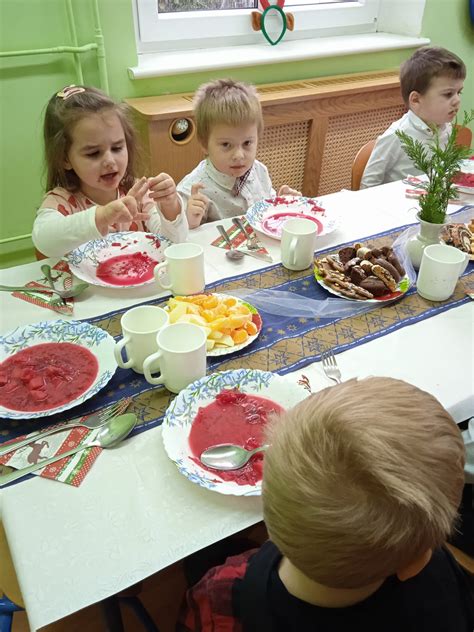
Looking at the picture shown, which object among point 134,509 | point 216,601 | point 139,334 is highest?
point 139,334

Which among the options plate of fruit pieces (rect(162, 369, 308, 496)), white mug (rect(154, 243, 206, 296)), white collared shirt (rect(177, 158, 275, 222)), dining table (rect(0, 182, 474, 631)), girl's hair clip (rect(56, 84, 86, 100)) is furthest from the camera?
white collared shirt (rect(177, 158, 275, 222))

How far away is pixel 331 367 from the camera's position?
3.15 feet

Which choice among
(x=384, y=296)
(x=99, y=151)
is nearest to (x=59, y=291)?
(x=99, y=151)

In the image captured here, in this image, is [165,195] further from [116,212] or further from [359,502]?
[359,502]

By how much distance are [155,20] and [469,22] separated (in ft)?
6.56

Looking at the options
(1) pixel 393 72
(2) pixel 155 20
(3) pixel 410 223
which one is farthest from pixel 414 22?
(3) pixel 410 223

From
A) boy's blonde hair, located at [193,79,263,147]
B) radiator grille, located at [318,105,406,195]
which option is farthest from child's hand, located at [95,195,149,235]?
radiator grille, located at [318,105,406,195]

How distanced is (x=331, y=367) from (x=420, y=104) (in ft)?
5.56

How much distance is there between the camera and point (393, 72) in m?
2.89

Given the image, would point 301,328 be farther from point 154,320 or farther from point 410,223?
point 410,223

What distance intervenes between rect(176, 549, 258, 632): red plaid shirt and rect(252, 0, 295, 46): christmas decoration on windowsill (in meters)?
2.67

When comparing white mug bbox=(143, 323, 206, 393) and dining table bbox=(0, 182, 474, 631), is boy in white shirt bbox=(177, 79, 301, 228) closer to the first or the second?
white mug bbox=(143, 323, 206, 393)

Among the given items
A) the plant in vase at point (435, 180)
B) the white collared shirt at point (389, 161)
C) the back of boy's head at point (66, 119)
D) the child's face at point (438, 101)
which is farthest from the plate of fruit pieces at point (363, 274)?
the child's face at point (438, 101)

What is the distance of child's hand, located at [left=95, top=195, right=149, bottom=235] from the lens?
119 centimetres
